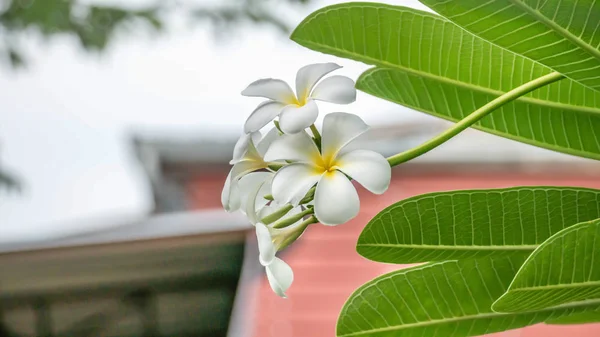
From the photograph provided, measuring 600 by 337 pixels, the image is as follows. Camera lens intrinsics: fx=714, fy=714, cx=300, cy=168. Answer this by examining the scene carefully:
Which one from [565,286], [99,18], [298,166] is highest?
[99,18]

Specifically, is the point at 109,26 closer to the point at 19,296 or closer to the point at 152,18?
the point at 152,18

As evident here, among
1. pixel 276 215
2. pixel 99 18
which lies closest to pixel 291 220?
pixel 276 215

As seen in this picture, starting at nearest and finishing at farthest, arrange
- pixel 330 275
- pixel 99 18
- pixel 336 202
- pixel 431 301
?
pixel 336 202, pixel 431 301, pixel 330 275, pixel 99 18

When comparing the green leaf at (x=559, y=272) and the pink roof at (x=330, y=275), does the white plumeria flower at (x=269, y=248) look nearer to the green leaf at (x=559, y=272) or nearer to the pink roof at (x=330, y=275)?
the green leaf at (x=559, y=272)

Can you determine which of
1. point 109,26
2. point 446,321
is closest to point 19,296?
point 446,321

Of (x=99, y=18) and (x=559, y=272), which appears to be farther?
(x=99, y=18)

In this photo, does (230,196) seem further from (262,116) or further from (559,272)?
(559,272)

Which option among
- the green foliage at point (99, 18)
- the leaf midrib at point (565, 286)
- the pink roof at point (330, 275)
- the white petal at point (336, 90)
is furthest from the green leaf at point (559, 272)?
the green foliage at point (99, 18)
